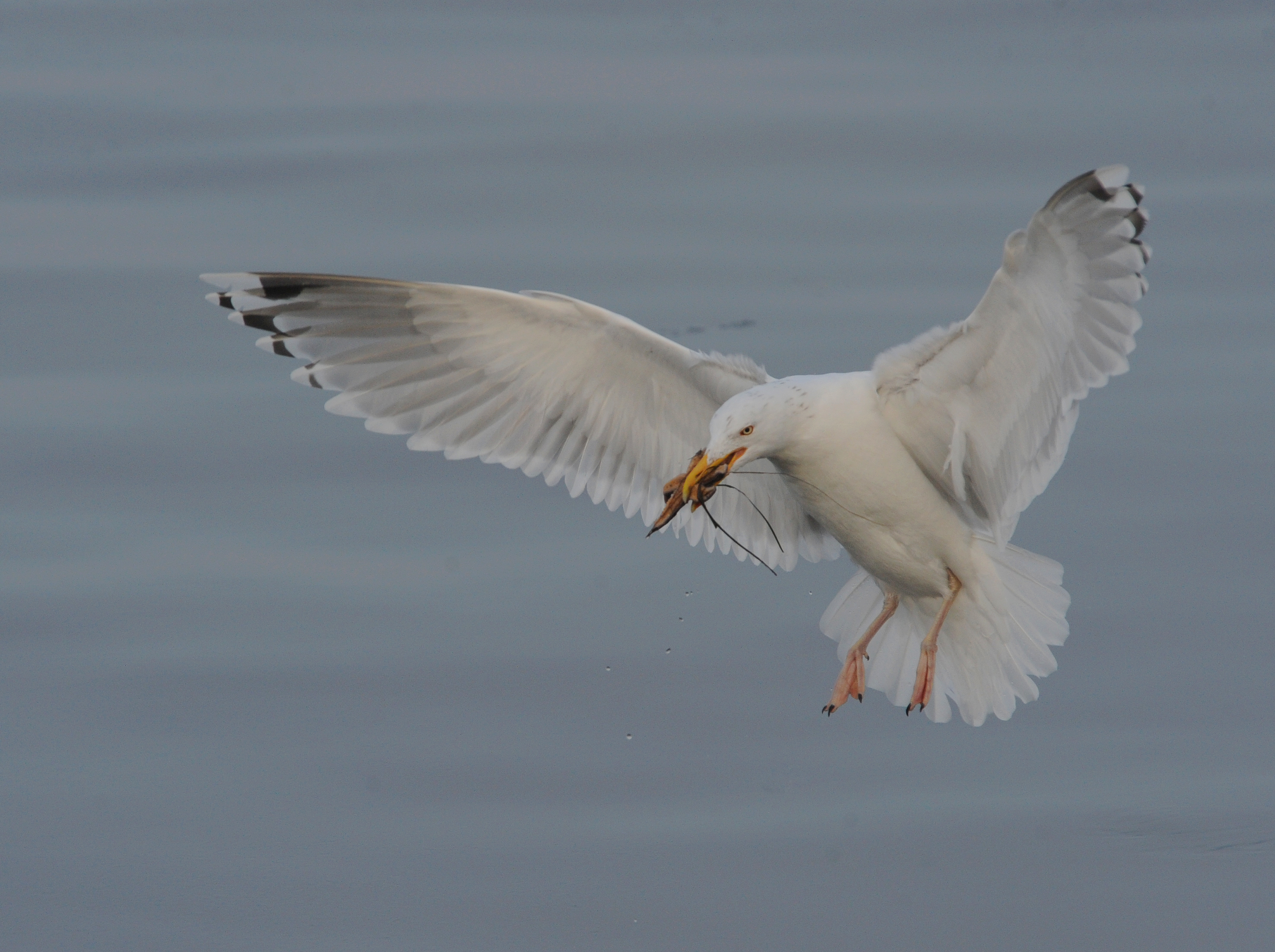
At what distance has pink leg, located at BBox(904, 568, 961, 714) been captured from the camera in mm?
5383

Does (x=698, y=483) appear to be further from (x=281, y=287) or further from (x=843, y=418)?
(x=281, y=287)

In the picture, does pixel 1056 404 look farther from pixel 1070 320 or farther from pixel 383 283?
pixel 383 283

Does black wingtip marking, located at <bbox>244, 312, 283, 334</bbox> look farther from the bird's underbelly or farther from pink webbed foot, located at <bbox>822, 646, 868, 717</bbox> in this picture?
pink webbed foot, located at <bbox>822, 646, 868, 717</bbox>

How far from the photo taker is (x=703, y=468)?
15.7ft

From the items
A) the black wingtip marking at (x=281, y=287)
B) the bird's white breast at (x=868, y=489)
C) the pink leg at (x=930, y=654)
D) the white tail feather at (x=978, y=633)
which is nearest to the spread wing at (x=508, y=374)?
the black wingtip marking at (x=281, y=287)

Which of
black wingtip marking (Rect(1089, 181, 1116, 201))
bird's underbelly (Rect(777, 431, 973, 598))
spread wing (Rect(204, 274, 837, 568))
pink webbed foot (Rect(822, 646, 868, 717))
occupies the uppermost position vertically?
black wingtip marking (Rect(1089, 181, 1116, 201))

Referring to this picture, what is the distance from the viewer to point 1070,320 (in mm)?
4758

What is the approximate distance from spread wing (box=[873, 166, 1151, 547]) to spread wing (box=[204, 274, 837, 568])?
1.75 ft

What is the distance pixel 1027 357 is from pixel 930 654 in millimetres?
1017

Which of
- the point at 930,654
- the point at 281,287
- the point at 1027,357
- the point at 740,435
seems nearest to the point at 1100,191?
the point at 1027,357

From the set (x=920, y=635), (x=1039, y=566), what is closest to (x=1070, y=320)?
(x=1039, y=566)

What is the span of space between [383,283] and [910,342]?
1610 mm

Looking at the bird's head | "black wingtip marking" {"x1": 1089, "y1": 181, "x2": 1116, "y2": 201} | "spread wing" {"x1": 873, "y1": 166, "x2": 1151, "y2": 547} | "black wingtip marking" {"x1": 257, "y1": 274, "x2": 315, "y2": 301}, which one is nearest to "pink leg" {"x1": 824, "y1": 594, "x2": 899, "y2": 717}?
"spread wing" {"x1": 873, "y1": 166, "x2": 1151, "y2": 547}

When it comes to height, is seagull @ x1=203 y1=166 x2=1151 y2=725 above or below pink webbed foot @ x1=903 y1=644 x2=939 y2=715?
above
